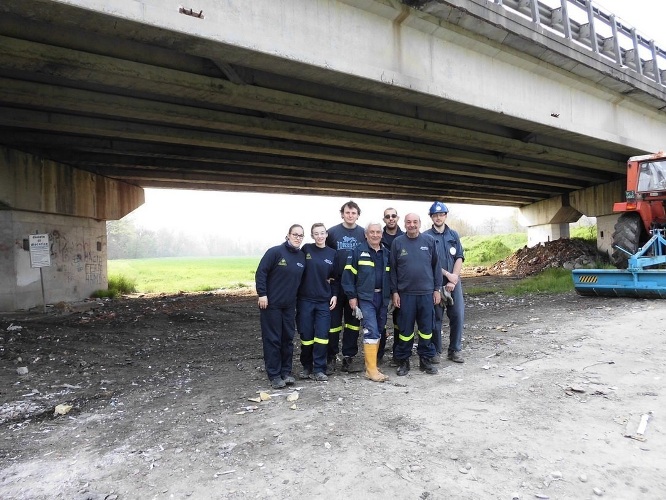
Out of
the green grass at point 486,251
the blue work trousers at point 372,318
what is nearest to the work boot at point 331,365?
the blue work trousers at point 372,318

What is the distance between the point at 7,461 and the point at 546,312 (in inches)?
341

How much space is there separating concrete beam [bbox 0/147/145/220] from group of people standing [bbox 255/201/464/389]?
8.71 meters

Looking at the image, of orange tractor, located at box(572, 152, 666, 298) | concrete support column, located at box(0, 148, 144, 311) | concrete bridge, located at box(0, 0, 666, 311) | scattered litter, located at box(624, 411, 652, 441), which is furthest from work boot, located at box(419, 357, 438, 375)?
concrete support column, located at box(0, 148, 144, 311)

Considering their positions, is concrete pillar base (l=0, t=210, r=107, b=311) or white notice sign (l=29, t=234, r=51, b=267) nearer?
concrete pillar base (l=0, t=210, r=107, b=311)

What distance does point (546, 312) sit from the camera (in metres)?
9.01

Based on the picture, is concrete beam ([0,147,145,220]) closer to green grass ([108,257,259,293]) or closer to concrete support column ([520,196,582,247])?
green grass ([108,257,259,293])

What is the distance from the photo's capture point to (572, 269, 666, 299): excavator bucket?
884 cm

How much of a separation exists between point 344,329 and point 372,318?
0.43m

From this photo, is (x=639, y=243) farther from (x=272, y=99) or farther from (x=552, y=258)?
(x=552, y=258)

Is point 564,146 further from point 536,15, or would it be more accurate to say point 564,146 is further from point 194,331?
point 194,331

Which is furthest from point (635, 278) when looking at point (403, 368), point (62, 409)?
point (62, 409)

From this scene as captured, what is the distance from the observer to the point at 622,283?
9.28 m

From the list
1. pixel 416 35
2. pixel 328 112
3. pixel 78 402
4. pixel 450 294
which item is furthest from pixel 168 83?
pixel 450 294

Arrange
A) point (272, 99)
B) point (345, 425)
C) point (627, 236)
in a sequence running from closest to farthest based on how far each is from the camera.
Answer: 1. point (345, 425)
2. point (272, 99)
3. point (627, 236)
